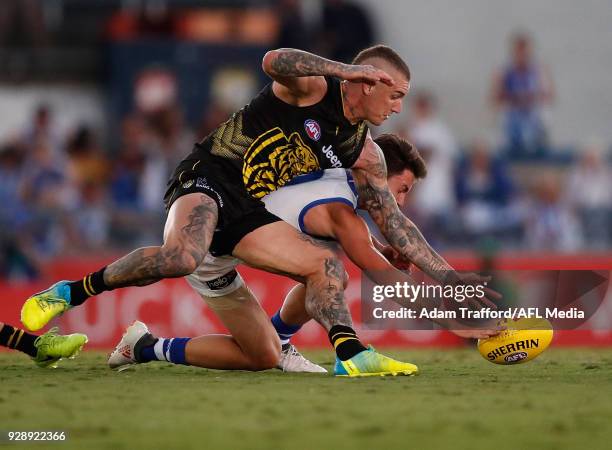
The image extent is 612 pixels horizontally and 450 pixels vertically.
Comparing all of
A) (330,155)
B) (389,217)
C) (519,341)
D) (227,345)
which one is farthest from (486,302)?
(227,345)

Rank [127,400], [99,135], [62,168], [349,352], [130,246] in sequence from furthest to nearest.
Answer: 1. [99,135]
2. [62,168]
3. [130,246]
4. [349,352]
5. [127,400]

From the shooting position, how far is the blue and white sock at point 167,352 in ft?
27.1

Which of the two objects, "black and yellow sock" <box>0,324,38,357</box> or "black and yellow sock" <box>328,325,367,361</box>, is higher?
"black and yellow sock" <box>328,325,367,361</box>

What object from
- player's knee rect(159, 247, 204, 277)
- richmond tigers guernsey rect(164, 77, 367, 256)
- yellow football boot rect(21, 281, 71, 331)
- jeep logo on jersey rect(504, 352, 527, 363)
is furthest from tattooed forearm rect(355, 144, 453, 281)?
yellow football boot rect(21, 281, 71, 331)

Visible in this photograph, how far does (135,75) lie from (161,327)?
5.59 meters

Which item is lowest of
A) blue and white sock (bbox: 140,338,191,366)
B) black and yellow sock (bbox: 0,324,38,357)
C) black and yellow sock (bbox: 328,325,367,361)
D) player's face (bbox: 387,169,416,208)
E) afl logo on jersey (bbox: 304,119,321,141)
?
blue and white sock (bbox: 140,338,191,366)

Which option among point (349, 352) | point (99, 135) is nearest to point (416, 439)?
point (349, 352)

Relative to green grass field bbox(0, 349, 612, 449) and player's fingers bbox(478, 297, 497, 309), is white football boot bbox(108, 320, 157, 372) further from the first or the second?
player's fingers bbox(478, 297, 497, 309)

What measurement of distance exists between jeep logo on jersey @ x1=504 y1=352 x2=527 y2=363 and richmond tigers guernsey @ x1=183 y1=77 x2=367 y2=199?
1.56m

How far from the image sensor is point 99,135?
1716 cm

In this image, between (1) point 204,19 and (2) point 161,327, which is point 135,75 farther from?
(2) point 161,327

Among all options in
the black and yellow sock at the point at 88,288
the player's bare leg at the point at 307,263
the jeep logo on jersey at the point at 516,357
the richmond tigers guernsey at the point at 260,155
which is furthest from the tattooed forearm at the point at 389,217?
the black and yellow sock at the point at 88,288

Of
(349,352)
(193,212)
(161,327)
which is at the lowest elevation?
(161,327)

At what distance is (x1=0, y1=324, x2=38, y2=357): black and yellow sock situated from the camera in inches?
319
